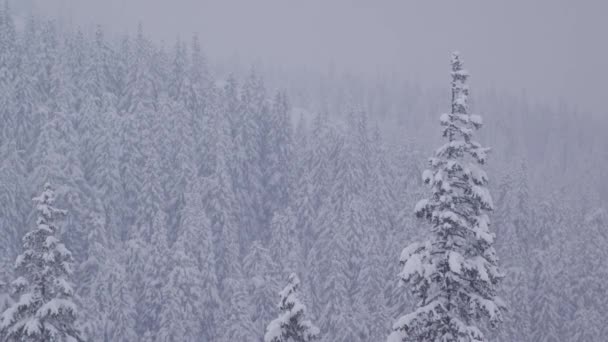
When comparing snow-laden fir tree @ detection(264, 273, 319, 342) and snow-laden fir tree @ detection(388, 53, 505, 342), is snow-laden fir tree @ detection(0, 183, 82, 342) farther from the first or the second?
snow-laden fir tree @ detection(388, 53, 505, 342)

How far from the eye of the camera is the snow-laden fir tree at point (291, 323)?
42.5 ft

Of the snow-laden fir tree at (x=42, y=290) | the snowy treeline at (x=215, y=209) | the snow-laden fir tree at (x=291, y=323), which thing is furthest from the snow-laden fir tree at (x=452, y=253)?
the snowy treeline at (x=215, y=209)

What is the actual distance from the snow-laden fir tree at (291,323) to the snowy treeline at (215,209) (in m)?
23.0

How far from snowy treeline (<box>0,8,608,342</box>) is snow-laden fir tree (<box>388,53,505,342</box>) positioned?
A: 82.7ft

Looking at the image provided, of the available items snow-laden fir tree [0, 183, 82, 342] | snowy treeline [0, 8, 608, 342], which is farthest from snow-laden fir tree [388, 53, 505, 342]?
snowy treeline [0, 8, 608, 342]

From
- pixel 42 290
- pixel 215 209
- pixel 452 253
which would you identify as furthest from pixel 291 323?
pixel 215 209

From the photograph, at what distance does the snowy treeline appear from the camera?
41875 millimetres

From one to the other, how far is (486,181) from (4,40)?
Result: 2177 inches

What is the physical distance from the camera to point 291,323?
1323 cm

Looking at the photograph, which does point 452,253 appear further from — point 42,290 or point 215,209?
point 215,209

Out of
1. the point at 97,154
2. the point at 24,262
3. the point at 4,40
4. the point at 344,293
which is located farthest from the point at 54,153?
the point at 24,262

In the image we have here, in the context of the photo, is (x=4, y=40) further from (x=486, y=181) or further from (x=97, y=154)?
(x=486, y=181)

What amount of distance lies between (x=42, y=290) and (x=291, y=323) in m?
6.04

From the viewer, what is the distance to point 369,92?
6294 inches
